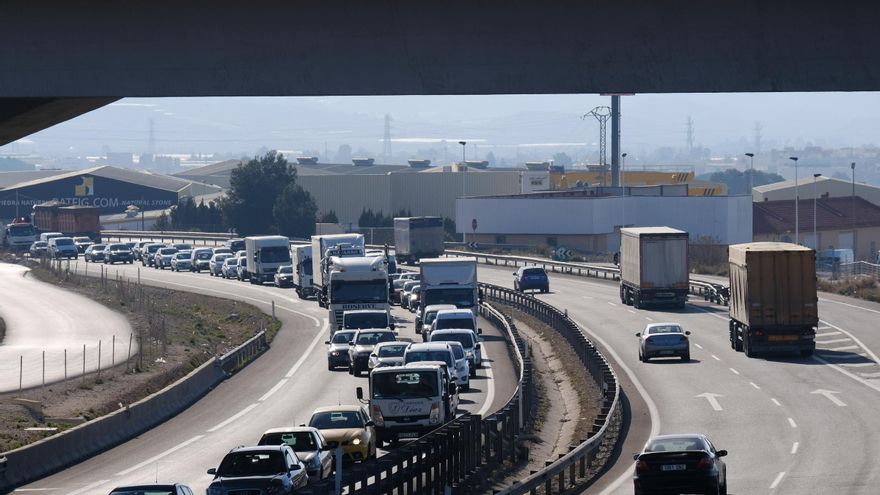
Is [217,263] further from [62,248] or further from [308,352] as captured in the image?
[308,352]

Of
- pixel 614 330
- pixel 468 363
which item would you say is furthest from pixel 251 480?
pixel 614 330

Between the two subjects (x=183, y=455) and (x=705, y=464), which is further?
(x=183, y=455)

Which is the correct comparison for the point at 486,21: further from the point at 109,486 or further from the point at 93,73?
the point at 109,486

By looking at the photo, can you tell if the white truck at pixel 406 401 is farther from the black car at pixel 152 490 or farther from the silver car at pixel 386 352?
the black car at pixel 152 490

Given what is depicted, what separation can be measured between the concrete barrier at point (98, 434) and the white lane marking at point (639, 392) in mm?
11173

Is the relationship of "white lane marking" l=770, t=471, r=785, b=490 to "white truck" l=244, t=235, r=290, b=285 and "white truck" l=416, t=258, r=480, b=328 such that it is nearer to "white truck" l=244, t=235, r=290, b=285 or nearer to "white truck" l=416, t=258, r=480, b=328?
"white truck" l=416, t=258, r=480, b=328

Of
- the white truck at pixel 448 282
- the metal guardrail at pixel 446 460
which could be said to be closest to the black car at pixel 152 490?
the metal guardrail at pixel 446 460

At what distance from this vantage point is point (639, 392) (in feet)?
132

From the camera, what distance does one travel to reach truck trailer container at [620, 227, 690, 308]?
64.5m

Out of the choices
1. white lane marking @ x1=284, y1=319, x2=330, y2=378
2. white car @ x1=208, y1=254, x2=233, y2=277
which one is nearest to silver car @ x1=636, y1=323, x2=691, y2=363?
white lane marking @ x1=284, y1=319, x2=330, y2=378

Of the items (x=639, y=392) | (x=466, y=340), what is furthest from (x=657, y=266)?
(x=639, y=392)

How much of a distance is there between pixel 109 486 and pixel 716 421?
14255 millimetres

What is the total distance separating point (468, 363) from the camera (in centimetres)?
4556

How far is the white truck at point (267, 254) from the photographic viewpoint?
88.4 meters
